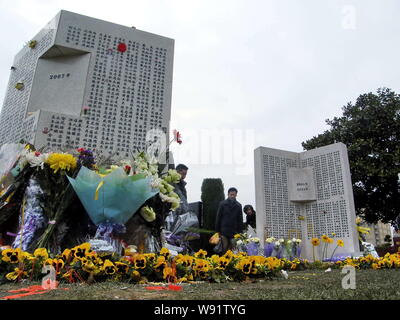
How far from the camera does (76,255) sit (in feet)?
7.66

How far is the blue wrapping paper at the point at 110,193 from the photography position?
280cm

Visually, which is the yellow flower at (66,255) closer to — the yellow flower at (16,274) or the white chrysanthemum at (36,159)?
the yellow flower at (16,274)

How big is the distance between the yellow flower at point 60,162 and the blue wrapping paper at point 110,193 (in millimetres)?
320

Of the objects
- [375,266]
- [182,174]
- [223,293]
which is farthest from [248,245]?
[223,293]

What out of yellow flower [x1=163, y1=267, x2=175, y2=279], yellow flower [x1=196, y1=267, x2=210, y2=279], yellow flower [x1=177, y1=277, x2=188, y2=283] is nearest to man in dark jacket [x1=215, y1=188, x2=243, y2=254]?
yellow flower [x1=196, y1=267, x2=210, y2=279]

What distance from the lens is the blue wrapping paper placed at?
9.18ft

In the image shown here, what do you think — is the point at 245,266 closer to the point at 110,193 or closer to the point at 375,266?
the point at 110,193

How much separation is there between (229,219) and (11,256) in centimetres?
362

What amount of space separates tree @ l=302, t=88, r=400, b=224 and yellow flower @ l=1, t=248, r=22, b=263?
39.6ft

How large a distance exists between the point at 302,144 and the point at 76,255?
13.9 metres

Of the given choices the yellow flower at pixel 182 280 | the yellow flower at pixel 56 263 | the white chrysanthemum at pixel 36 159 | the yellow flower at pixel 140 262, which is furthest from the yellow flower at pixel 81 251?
the white chrysanthemum at pixel 36 159

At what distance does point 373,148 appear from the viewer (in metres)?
12.5

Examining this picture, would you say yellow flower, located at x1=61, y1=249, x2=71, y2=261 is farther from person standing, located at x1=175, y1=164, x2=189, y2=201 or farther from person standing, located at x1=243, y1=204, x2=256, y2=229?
person standing, located at x1=243, y1=204, x2=256, y2=229
